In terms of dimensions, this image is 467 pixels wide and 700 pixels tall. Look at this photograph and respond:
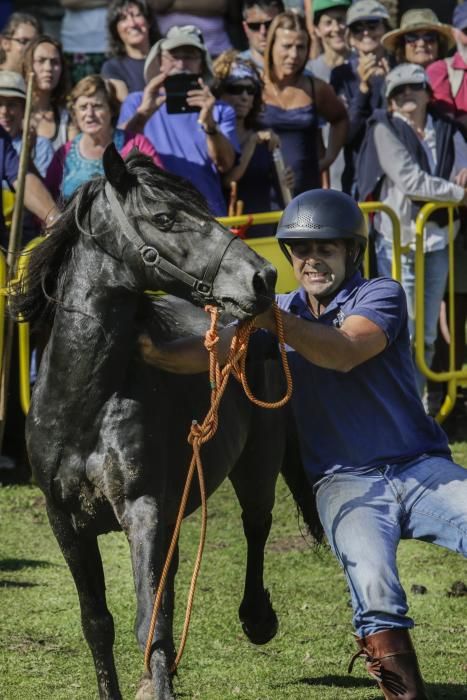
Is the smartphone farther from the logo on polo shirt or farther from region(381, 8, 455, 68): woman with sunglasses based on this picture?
the logo on polo shirt

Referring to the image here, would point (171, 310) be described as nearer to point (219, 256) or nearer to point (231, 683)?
point (219, 256)

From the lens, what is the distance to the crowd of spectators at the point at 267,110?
28.1ft

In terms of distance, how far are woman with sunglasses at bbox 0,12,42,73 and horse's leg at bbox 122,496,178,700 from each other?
5.62 metres

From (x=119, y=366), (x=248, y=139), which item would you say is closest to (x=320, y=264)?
(x=119, y=366)

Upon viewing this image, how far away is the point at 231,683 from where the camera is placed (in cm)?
560

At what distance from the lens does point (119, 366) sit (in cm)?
463

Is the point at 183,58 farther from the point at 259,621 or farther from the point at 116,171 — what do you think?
the point at 116,171

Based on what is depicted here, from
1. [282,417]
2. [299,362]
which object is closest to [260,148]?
[282,417]

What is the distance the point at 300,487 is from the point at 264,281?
2252 millimetres

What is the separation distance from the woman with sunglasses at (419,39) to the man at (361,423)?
18.9 feet

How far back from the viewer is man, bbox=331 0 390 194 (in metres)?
9.88

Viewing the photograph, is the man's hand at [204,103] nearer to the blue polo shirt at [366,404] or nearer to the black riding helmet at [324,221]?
the black riding helmet at [324,221]

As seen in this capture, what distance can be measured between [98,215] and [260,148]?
14.7 feet

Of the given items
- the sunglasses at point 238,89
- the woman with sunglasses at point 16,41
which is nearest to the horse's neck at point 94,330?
the sunglasses at point 238,89
